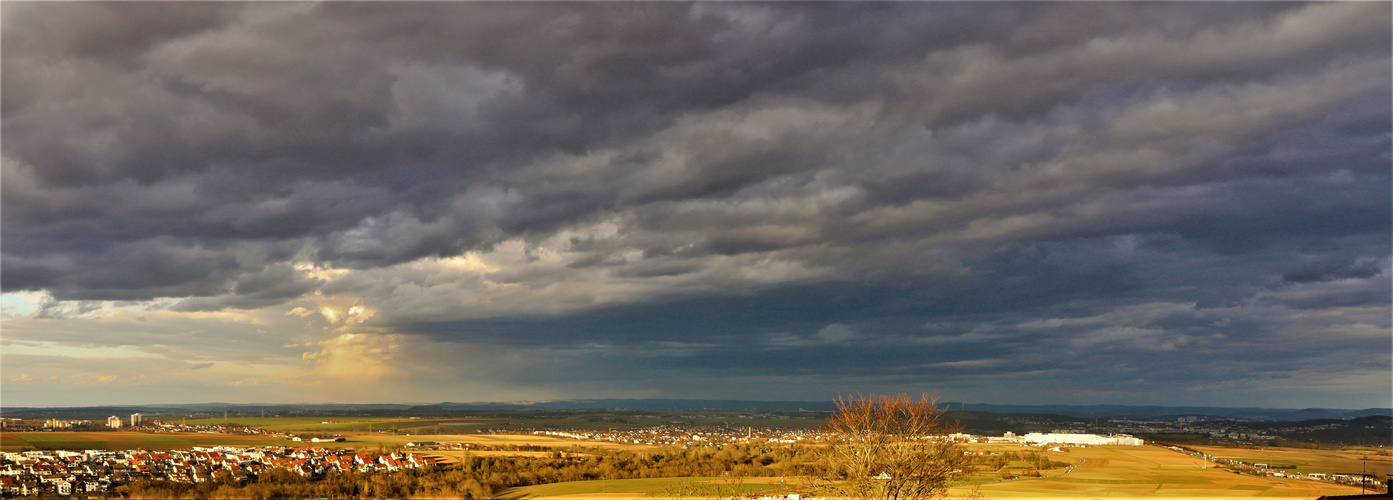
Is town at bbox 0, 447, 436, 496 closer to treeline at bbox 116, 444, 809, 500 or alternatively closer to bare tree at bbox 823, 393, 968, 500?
treeline at bbox 116, 444, 809, 500

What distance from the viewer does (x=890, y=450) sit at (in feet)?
131

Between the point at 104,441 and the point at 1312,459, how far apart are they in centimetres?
19781

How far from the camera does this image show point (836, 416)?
4172 cm

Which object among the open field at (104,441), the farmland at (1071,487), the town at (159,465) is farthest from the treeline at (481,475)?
the open field at (104,441)

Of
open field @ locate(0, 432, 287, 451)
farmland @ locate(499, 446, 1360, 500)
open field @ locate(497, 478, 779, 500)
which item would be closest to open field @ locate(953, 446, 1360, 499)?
farmland @ locate(499, 446, 1360, 500)

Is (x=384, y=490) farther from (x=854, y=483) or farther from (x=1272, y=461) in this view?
(x=1272, y=461)

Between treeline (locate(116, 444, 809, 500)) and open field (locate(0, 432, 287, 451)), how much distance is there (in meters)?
42.9

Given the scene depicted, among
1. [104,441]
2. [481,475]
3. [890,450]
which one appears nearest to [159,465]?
[481,475]

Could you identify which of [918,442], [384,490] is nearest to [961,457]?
[918,442]

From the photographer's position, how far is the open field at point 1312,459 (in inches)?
5074

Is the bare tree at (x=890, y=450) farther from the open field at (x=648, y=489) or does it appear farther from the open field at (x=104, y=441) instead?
the open field at (x=104, y=441)

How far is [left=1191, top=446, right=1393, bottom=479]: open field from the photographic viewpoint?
12888 centimetres

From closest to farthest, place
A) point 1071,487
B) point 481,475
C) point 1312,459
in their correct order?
point 1071,487
point 481,475
point 1312,459

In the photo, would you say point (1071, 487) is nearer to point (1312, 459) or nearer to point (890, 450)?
point (890, 450)
